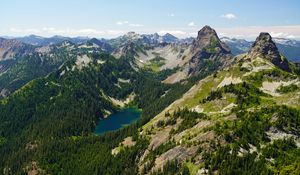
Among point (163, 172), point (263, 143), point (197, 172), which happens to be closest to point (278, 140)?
point (263, 143)

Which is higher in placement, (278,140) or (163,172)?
(278,140)

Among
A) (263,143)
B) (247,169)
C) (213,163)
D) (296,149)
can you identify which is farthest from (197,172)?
(296,149)

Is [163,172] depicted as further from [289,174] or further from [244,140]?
[289,174]

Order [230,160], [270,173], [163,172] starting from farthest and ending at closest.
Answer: [163,172]
[230,160]
[270,173]

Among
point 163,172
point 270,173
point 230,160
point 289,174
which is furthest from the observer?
point 163,172

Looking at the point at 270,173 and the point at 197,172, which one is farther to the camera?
the point at 197,172

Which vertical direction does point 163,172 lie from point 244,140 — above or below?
below

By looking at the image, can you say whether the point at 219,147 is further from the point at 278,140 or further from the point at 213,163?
the point at 278,140

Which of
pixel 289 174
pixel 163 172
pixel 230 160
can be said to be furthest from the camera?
pixel 163 172

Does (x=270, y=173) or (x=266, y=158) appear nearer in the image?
(x=270, y=173)
